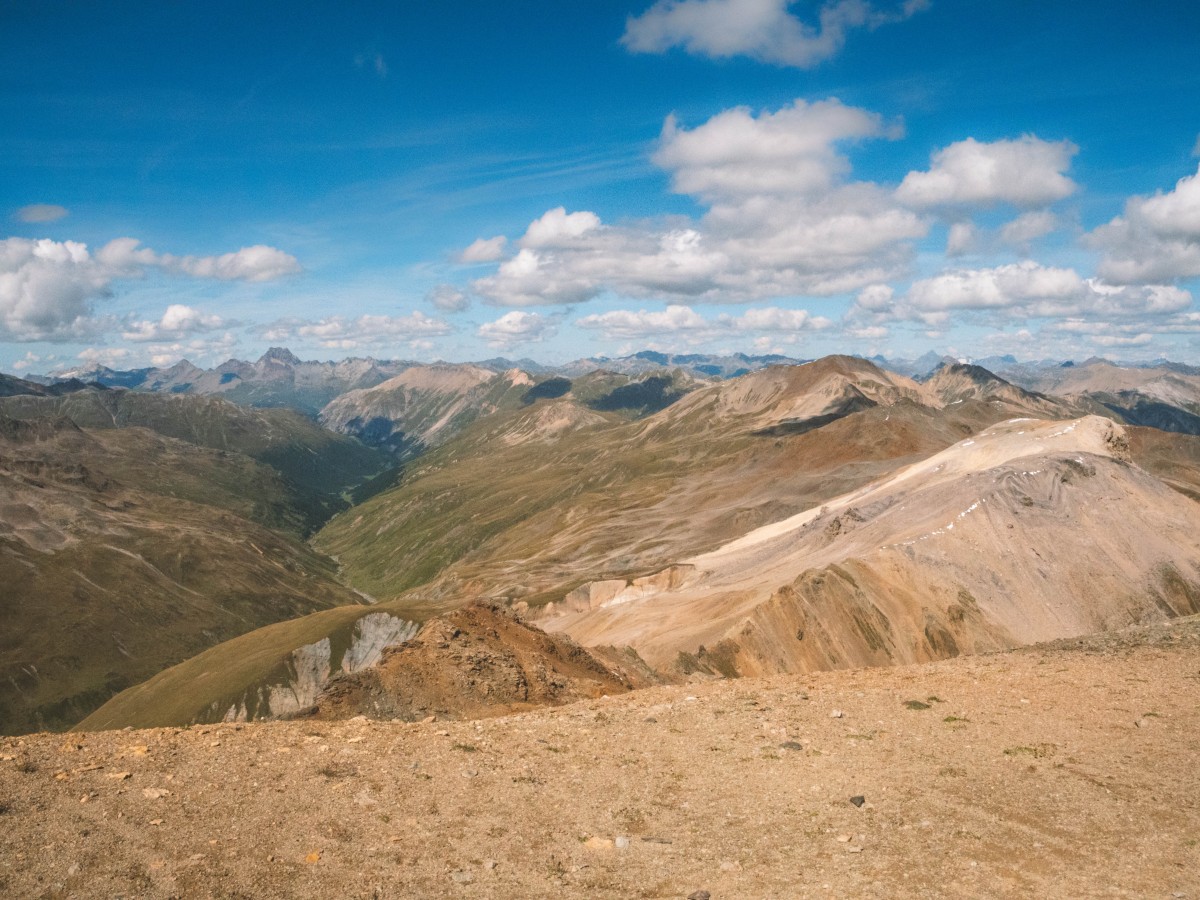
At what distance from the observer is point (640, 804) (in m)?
19.1

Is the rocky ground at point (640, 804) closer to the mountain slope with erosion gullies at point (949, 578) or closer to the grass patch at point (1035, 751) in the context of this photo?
the grass patch at point (1035, 751)

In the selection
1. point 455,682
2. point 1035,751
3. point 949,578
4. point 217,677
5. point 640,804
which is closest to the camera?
point 640,804

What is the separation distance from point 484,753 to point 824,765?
1044cm

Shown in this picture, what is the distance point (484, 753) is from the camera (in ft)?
70.8

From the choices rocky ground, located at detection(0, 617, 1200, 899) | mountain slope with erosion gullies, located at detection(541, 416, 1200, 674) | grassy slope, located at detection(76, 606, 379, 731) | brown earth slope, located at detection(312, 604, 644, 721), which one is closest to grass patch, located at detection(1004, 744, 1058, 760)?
rocky ground, located at detection(0, 617, 1200, 899)

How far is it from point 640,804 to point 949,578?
241 feet

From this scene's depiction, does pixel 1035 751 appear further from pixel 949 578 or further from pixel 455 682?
pixel 949 578

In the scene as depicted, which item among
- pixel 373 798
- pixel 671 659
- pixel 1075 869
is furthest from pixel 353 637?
pixel 1075 869

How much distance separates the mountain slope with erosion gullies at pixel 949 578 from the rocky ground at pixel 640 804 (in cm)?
4397

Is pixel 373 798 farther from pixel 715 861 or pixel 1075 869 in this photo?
pixel 1075 869

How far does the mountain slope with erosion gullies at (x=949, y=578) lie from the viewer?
237ft

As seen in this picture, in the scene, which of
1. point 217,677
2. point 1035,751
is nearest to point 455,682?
point 1035,751

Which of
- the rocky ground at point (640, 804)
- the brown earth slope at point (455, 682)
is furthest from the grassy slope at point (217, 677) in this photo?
the rocky ground at point (640, 804)

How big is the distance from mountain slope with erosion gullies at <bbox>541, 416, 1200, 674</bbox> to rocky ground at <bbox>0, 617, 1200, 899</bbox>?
43967 millimetres
